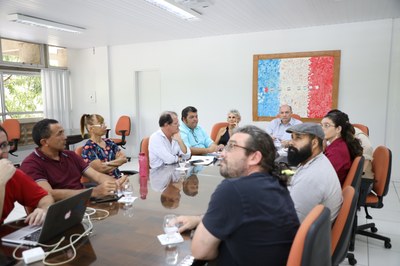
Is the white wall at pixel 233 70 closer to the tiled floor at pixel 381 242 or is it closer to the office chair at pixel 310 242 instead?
the tiled floor at pixel 381 242

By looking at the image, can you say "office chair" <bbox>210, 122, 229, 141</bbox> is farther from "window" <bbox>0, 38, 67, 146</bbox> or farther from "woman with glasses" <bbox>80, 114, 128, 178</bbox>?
"window" <bbox>0, 38, 67, 146</bbox>

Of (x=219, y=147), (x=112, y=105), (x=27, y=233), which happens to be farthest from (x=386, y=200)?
(x=112, y=105)

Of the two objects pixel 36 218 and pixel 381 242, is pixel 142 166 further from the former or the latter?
pixel 381 242

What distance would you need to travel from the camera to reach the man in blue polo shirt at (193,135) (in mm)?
4148

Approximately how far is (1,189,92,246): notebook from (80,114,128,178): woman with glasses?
1.42 m

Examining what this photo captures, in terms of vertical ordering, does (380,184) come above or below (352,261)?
above

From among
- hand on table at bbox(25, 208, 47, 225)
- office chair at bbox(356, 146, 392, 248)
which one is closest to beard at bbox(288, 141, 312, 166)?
office chair at bbox(356, 146, 392, 248)

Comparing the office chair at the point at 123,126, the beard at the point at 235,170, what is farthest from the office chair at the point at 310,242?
the office chair at the point at 123,126

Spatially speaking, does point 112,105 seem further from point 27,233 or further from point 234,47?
point 27,233

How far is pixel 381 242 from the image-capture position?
10.1 ft

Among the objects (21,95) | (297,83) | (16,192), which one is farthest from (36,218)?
(21,95)

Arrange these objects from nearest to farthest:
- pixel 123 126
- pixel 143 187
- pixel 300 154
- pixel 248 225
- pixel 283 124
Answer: pixel 248 225 → pixel 300 154 → pixel 143 187 → pixel 283 124 → pixel 123 126

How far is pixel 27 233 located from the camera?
1.51m

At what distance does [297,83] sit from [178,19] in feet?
8.24
